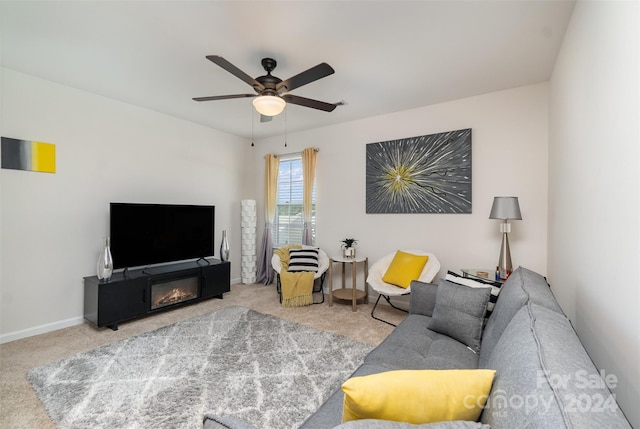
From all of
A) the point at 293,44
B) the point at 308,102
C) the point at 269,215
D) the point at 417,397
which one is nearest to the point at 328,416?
the point at 417,397

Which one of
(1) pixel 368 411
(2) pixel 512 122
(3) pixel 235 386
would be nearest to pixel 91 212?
(3) pixel 235 386

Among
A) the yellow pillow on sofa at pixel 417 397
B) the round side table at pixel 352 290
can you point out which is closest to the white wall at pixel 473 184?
the round side table at pixel 352 290

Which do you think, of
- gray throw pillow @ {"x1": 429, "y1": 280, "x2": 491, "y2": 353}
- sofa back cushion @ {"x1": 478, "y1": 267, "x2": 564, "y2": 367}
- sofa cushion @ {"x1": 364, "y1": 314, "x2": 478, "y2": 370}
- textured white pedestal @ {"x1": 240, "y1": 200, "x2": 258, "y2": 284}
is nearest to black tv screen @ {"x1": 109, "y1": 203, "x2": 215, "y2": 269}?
textured white pedestal @ {"x1": 240, "y1": 200, "x2": 258, "y2": 284}

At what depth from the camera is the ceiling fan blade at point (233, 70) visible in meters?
1.96

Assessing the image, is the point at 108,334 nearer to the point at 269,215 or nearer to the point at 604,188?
the point at 269,215

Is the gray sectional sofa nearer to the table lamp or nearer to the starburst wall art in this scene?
the table lamp

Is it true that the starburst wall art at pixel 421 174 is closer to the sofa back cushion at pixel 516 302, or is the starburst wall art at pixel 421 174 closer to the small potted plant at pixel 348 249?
the small potted plant at pixel 348 249

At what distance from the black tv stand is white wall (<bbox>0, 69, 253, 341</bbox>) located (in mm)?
334

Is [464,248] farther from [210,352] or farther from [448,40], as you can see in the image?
[210,352]

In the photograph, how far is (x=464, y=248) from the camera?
3.46 metres

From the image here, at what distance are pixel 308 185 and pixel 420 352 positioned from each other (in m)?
3.28

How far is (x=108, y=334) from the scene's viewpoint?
3002 millimetres

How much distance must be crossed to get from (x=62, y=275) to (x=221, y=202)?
2267 millimetres

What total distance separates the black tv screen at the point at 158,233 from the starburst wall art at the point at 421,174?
2.49 metres
